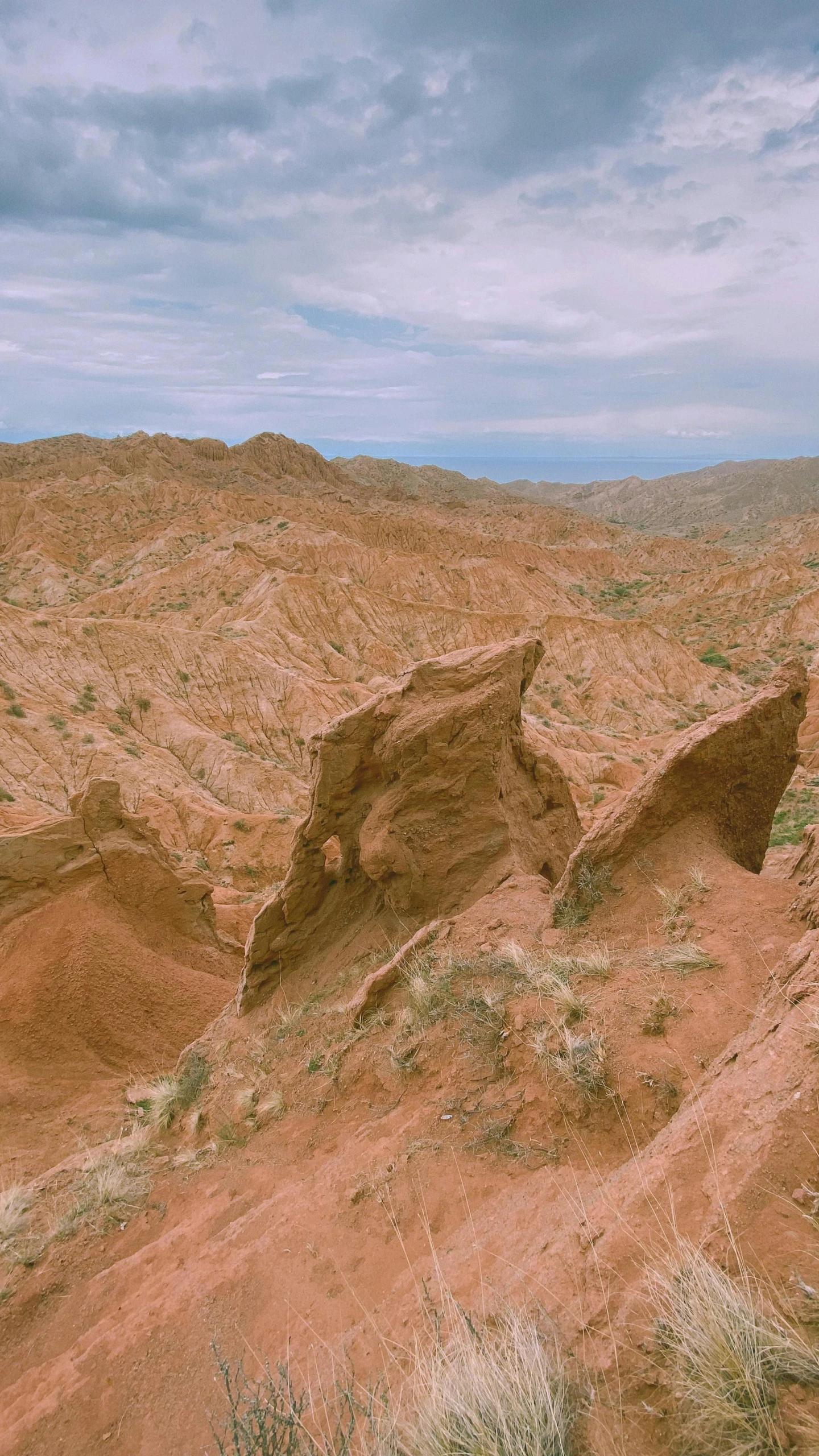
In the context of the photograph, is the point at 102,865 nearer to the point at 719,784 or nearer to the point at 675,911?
the point at 675,911

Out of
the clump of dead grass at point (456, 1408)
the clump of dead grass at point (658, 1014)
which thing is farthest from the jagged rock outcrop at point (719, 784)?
the clump of dead grass at point (456, 1408)

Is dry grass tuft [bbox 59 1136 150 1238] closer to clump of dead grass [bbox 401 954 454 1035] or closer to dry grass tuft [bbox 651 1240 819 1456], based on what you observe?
clump of dead grass [bbox 401 954 454 1035]

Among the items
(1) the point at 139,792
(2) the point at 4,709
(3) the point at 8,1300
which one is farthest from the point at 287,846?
(3) the point at 8,1300

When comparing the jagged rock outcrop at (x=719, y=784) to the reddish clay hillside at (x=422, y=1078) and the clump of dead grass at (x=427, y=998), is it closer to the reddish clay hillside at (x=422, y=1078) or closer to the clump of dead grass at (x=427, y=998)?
the reddish clay hillside at (x=422, y=1078)

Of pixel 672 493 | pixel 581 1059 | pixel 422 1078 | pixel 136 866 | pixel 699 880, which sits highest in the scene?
pixel 672 493

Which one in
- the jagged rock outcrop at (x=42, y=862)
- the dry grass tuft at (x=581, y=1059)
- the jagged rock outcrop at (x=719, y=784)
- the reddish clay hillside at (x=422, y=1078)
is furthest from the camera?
the jagged rock outcrop at (x=42, y=862)

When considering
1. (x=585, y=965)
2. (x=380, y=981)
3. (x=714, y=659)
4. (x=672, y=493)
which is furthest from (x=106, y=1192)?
(x=672, y=493)
